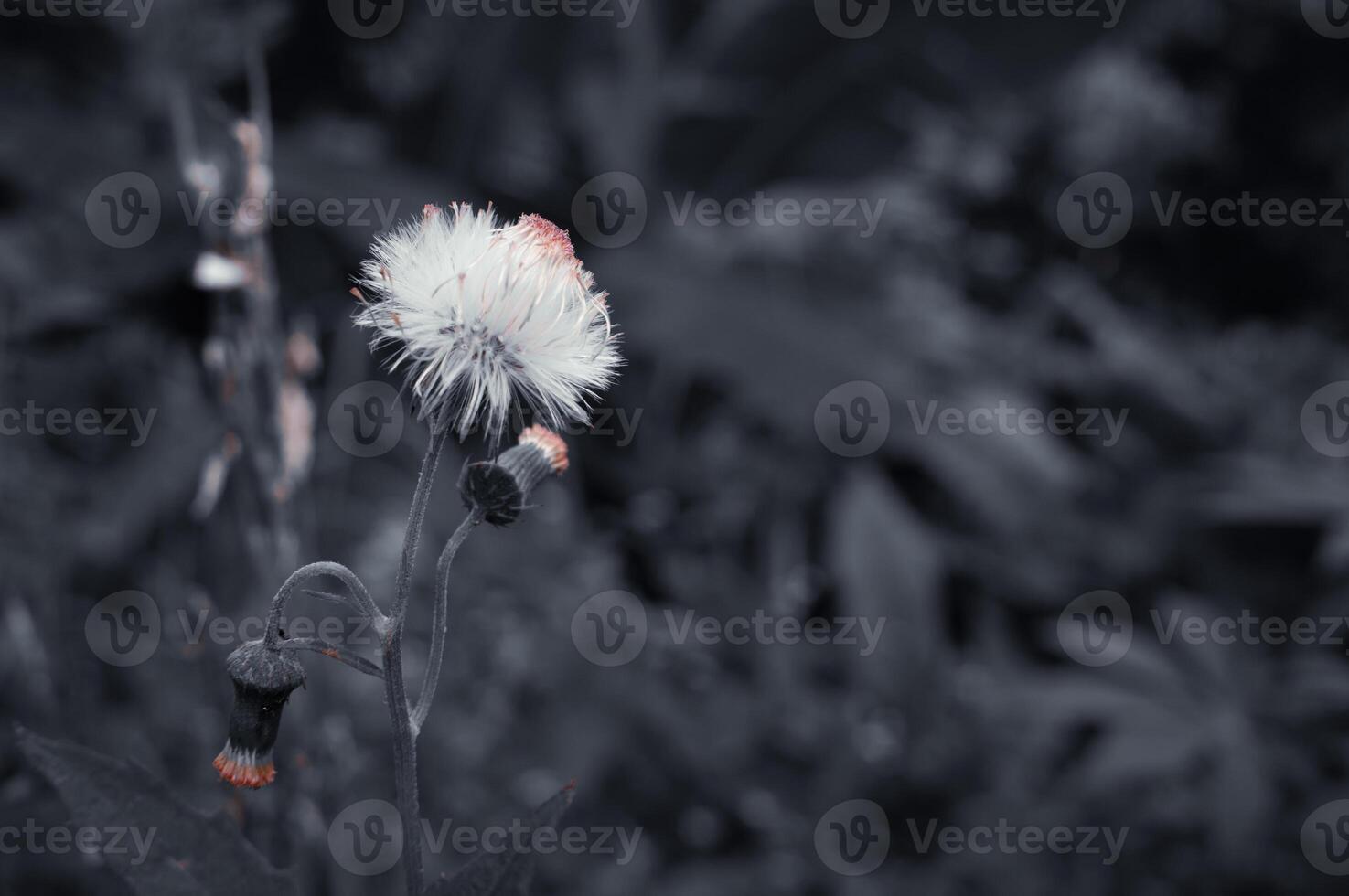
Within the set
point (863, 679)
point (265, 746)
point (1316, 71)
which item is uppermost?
point (1316, 71)

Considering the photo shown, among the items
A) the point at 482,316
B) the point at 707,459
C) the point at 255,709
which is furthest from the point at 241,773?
the point at 707,459

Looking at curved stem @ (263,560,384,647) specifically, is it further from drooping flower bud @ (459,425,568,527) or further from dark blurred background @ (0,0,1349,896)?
dark blurred background @ (0,0,1349,896)

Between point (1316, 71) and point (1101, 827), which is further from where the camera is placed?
point (1316, 71)

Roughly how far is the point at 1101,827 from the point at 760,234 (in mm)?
4117

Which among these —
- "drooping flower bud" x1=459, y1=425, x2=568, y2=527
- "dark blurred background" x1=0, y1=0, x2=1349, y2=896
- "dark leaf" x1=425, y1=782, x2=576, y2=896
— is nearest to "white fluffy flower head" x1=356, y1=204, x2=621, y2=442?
"drooping flower bud" x1=459, y1=425, x2=568, y2=527

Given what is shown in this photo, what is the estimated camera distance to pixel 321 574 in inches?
33.7

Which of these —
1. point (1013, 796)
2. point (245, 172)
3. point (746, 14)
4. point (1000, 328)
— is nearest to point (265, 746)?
point (245, 172)

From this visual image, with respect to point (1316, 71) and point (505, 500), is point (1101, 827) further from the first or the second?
point (1316, 71)

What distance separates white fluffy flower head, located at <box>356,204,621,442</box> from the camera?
88 centimetres

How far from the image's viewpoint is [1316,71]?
686cm

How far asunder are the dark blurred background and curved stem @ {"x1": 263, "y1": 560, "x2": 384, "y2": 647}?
231mm

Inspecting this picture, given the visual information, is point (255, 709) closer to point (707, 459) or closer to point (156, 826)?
point (156, 826)

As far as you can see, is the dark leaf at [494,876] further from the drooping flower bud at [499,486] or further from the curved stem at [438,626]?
the drooping flower bud at [499,486]

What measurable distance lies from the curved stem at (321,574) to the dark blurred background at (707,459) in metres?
0.23
